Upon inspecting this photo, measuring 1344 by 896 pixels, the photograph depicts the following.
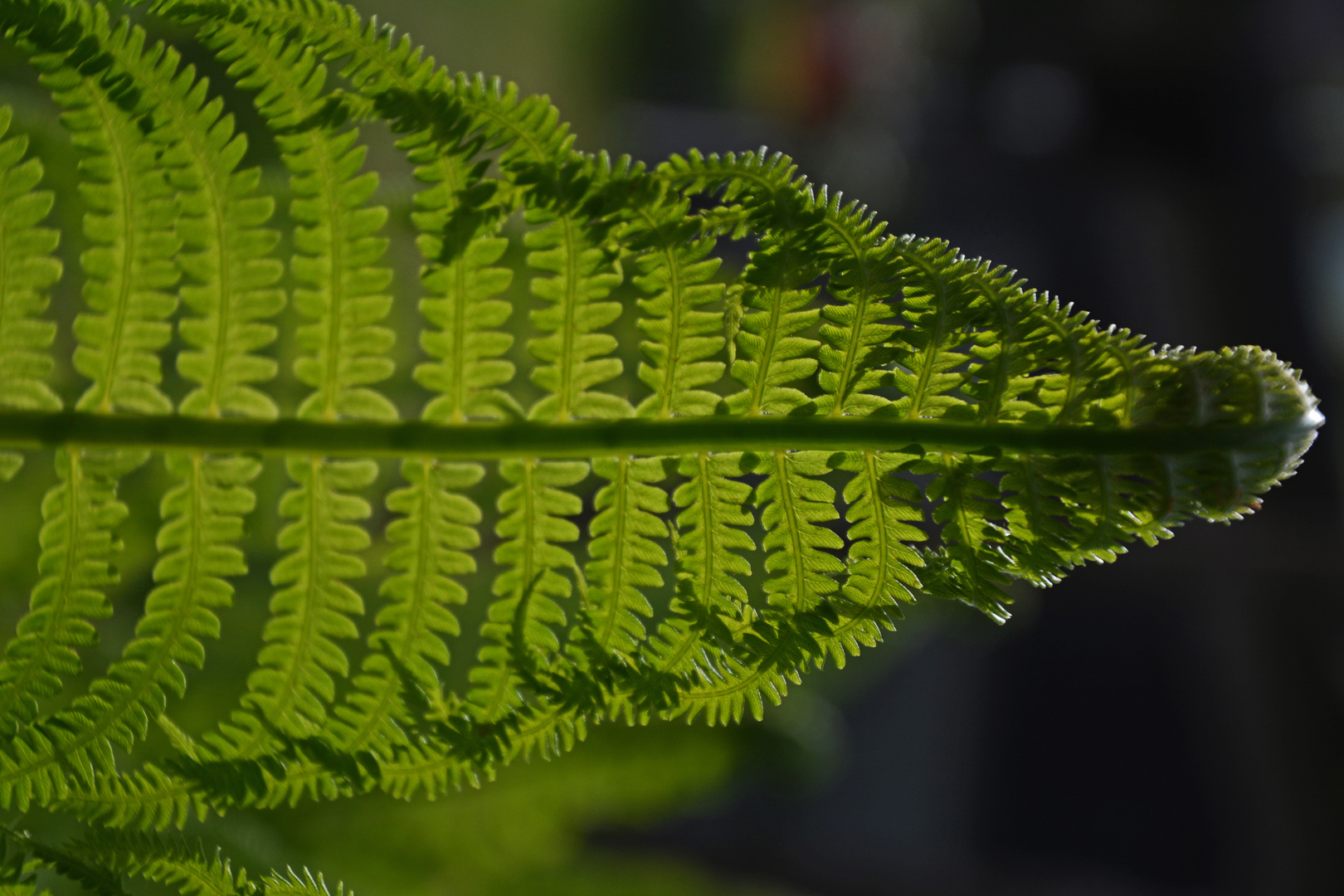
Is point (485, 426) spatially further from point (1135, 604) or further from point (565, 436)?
point (1135, 604)

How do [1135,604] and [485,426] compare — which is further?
[1135,604]

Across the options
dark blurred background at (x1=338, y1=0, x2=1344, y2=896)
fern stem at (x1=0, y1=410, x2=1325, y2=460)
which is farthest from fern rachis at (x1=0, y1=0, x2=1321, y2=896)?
dark blurred background at (x1=338, y1=0, x2=1344, y2=896)

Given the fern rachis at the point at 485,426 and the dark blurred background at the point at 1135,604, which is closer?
the fern rachis at the point at 485,426

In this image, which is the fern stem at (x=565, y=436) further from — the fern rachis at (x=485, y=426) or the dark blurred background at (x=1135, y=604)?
the dark blurred background at (x=1135, y=604)

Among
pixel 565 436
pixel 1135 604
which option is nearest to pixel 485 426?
A: pixel 565 436

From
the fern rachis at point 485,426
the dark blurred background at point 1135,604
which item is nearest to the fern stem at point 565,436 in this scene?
the fern rachis at point 485,426

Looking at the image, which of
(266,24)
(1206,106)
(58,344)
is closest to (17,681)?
(266,24)

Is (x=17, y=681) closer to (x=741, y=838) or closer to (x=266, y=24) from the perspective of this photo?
(x=266, y=24)
